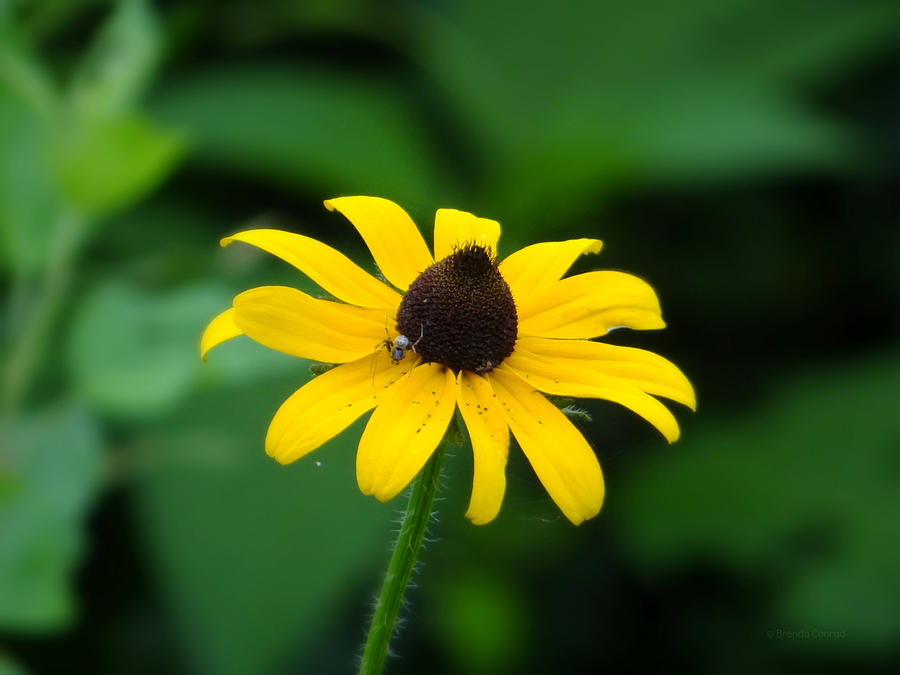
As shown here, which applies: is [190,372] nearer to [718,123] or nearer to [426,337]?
[426,337]

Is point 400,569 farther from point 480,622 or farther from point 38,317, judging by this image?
point 480,622

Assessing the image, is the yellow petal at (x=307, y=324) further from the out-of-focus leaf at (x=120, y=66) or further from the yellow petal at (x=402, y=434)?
the out-of-focus leaf at (x=120, y=66)

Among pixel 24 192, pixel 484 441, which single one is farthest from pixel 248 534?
pixel 484 441

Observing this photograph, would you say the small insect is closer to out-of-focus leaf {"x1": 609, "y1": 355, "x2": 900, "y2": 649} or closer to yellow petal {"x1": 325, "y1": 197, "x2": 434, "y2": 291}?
yellow petal {"x1": 325, "y1": 197, "x2": 434, "y2": 291}

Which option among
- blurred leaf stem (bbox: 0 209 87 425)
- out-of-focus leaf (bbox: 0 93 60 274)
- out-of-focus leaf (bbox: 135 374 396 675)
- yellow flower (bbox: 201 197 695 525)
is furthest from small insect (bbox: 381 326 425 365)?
out-of-focus leaf (bbox: 135 374 396 675)

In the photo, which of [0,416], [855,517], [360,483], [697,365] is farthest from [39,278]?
[855,517]

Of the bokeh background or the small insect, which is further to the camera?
the bokeh background

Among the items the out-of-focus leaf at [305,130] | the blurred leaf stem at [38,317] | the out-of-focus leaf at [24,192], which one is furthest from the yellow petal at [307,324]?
the out-of-focus leaf at [305,130]
